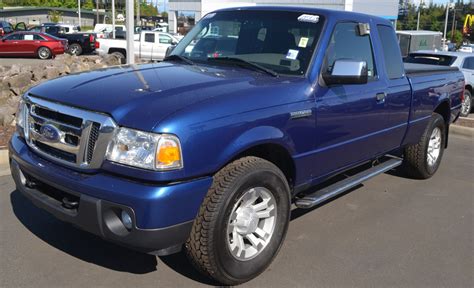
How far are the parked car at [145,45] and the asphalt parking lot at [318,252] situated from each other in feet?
64.5

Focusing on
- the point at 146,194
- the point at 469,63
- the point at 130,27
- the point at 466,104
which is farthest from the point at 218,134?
the point at 469,63

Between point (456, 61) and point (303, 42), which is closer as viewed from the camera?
point (303, 42)

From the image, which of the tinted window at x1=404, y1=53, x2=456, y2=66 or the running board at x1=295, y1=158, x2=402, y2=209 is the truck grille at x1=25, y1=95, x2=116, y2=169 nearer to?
the running board at x1=295, y1=158, x2=402, y2=209

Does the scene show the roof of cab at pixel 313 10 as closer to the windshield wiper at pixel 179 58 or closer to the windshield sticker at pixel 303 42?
the windshield sticker at pixel 303 42

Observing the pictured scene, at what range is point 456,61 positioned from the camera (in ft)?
41.2

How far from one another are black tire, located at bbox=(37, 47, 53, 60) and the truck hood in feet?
81.8

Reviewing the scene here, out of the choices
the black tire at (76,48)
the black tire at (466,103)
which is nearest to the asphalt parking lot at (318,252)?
the black tire at (466,103)

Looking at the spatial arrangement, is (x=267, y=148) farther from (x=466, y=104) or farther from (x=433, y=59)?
(x=466, y=104)

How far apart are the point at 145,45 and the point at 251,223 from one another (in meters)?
22.8

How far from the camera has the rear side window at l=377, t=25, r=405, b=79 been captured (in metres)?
4.94

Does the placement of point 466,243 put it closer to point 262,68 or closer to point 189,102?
point 262,68

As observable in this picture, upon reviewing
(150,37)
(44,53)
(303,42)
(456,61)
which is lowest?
(44,53)

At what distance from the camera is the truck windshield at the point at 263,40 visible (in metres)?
4.03

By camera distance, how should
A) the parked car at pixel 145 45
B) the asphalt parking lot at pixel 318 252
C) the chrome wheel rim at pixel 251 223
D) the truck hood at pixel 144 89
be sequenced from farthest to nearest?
1. the parked car at pixel 145 45
2. the asphalt parking lot at pixel 318 252
3. the chrome wheel rim at pixel 251 223
4. the truck hood at pixel 144 89
